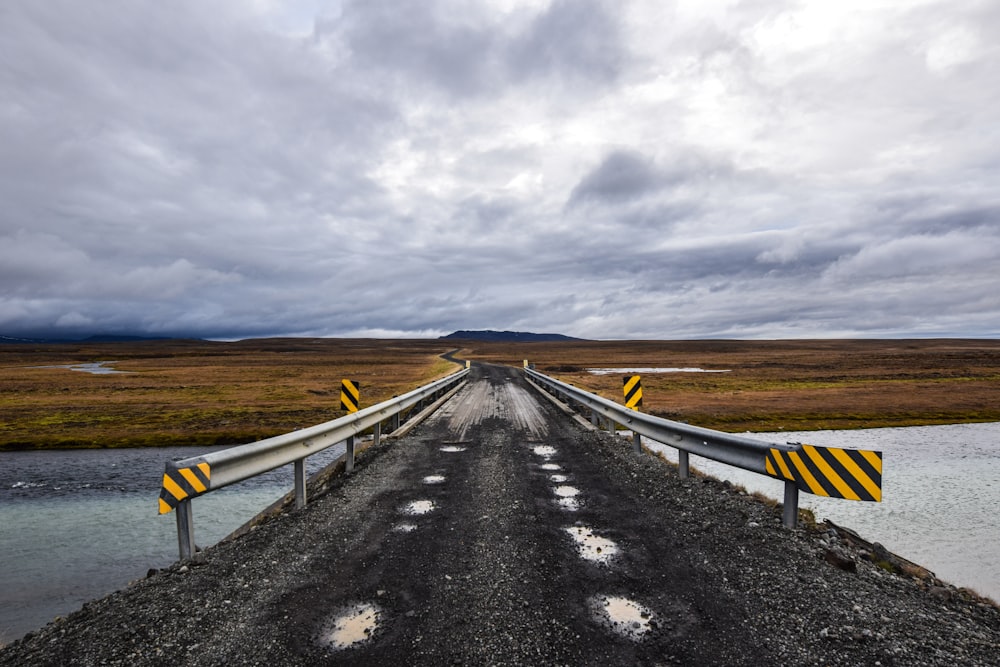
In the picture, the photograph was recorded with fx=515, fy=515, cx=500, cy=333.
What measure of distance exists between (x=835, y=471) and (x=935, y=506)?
14.1 ft

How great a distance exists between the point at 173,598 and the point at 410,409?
12695mm

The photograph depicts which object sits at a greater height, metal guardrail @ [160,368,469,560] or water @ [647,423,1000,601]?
metal guardrail @ [160,368,469,560]

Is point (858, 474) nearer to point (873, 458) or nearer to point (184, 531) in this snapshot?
point (873, 458)

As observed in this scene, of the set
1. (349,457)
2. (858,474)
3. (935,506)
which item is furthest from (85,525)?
(935,506)

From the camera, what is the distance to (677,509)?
6375 mm

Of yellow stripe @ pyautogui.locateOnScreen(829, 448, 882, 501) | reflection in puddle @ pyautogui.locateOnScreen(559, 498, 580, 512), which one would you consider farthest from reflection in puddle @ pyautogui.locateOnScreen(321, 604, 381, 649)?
yellow stripe @ pyautogui.locateOnScreen(829, 448, 882, 501)

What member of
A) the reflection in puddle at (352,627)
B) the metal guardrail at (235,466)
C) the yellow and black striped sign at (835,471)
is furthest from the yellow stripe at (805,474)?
the metal guardrail at (235,466)

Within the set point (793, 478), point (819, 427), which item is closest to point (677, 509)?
point (793, 478)

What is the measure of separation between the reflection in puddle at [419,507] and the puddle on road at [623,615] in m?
2.93

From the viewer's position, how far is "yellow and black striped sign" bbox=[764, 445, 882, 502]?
193 inches

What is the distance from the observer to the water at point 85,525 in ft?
17.7

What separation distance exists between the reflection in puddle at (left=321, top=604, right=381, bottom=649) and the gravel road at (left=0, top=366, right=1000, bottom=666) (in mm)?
16

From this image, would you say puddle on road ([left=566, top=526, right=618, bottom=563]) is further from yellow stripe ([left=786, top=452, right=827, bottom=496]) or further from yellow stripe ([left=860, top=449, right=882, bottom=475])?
yellow stripe ([left=860, top=449, right=882, bottom=475])

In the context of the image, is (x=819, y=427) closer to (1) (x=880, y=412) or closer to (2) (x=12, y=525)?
(1) (x=880, y=412)
